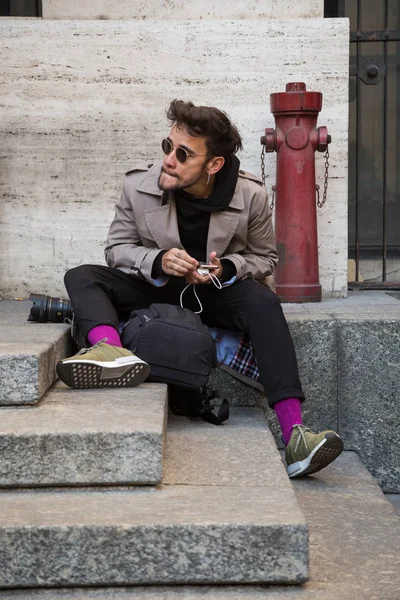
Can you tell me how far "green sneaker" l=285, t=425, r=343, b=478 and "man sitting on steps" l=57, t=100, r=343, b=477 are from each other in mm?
14

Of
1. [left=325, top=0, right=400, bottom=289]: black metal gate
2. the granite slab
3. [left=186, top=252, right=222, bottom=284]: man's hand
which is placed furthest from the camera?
[left=325, top=0, right=400, bottom=289]: black metal gate

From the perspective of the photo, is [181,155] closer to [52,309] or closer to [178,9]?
[52,309]

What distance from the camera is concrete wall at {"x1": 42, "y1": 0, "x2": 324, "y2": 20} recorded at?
5594 millimetres

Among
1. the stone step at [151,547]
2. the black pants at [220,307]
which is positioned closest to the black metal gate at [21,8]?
the black pants at [220,307]

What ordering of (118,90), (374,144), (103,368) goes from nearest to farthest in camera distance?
(103,368) < (118,90) < (374,144)

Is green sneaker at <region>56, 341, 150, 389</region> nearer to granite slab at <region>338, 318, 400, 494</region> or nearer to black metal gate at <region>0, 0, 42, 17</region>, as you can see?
granite slab at <region>338, 318, 400, 494</region>

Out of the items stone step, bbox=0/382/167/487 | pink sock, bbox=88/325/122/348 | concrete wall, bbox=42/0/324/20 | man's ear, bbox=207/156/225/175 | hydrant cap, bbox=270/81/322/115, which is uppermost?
concrete wall, bbox=42/0/324/20

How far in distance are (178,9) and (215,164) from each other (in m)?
1.76

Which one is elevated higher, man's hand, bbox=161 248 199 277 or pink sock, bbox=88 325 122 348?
man's hand, bbox=161 248 199 277

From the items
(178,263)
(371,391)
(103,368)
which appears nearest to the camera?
(103,368)

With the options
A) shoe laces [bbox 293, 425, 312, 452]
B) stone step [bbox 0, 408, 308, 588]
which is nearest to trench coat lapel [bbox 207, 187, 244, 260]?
shoe laces [bbox 293, 425, 312, 452]

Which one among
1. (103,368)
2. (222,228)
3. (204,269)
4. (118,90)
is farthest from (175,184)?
(118,90)

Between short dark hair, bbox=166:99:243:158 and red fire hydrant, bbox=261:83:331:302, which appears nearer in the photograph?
short dark hair, bbox=166:99:243:158

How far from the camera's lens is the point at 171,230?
418 cm
